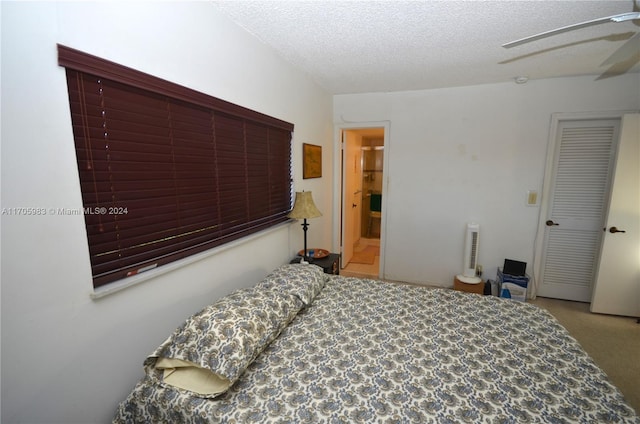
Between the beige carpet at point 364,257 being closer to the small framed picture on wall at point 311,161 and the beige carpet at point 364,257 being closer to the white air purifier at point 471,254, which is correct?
the white air purifier at point 471,254

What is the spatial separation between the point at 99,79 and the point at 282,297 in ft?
4.32

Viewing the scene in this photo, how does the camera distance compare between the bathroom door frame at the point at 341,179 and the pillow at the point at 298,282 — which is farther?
the bathroom door frame at the point at 341,179

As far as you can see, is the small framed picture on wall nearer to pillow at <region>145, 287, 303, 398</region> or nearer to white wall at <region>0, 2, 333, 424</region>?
white wall at <region>0, 2, 333, 424</region>

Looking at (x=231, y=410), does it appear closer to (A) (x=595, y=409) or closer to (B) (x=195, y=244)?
(B) (x=195, y=244)

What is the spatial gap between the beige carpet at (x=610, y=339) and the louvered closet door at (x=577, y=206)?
10.3 inches

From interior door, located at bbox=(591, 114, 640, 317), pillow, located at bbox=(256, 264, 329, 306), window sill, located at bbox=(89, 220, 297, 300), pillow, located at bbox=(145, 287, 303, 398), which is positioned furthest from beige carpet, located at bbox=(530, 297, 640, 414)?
window sill, located at bbox=(89, 220, 297, 300)

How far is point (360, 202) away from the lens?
5113mm

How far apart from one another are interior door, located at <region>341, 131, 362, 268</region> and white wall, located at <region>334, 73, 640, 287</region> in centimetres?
46

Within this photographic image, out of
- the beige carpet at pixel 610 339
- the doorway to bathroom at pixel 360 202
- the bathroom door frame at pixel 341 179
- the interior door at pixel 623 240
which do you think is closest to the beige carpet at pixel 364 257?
the doorway to bathroom at pixel 360 202

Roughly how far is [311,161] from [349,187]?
4.03ft

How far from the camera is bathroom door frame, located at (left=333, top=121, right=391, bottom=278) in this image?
11.4 ft

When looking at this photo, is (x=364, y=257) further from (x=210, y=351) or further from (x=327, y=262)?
(x=210, y=351)

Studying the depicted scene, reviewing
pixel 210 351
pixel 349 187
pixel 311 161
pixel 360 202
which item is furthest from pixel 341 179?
pixel 210 351

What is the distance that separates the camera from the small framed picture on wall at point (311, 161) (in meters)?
2.80
